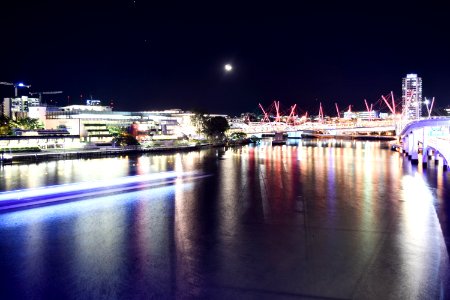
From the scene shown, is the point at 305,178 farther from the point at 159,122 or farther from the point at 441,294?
the point at 159,122

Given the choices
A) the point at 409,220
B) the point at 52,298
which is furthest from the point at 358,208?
the point at 52,298

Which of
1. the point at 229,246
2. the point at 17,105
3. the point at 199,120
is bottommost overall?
the point at 229,246

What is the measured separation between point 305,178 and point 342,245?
7862 mm

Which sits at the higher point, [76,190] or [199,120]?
[199,120]

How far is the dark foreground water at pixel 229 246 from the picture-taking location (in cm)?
376

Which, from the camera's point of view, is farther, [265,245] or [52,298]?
[265,245]

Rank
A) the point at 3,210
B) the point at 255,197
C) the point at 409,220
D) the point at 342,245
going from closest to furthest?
the point at 342,245, the point at 409,220, the point at 3,210, the point at 255,197

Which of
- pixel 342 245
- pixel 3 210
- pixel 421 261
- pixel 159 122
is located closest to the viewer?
pixel 421 261

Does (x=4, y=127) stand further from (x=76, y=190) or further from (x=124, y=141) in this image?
(x=76, y=190)

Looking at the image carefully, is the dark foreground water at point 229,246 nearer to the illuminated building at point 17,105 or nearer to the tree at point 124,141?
the tree at point 124,141

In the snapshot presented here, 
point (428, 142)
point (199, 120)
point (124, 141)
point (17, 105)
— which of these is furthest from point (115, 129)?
point (428, 142)

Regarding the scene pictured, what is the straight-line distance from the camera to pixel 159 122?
4838 centimetres

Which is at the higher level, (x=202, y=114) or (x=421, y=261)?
(x=202, y=114)

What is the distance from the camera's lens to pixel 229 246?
5090 millimetres
